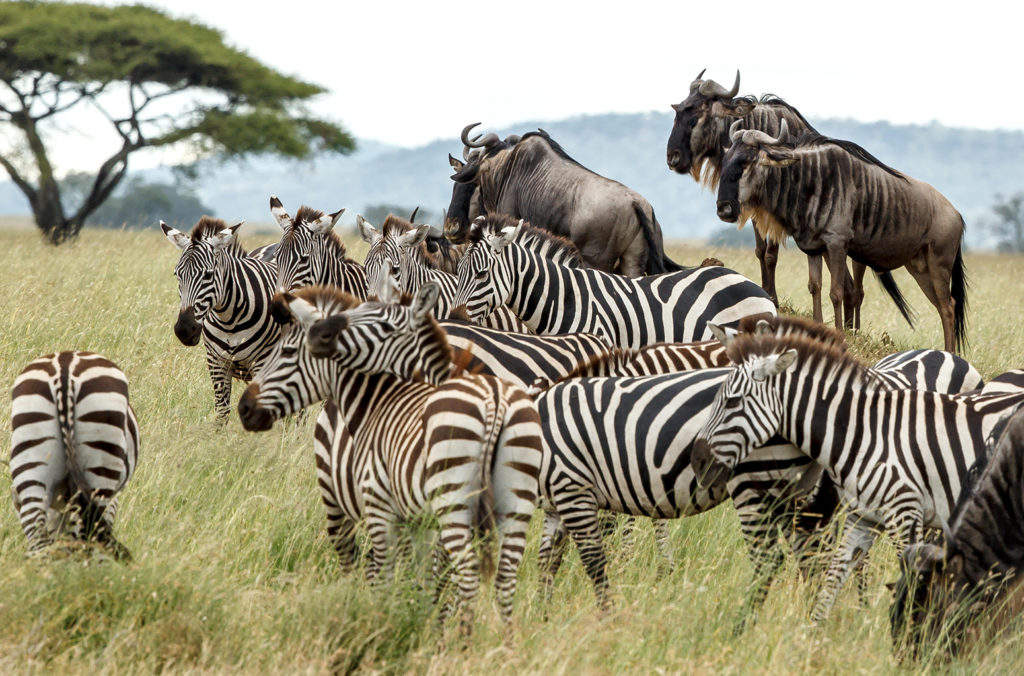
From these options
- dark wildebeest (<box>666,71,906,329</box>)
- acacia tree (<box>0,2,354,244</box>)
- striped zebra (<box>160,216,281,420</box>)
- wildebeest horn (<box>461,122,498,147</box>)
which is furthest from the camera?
acacia tree (<box>0,2,354,244</box>)

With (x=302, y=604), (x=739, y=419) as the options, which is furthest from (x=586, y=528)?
(x=302, y=604)

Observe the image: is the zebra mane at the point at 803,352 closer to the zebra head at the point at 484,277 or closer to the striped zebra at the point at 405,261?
the zebra head at the point at 484,277

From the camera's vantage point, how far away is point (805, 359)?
5379mm

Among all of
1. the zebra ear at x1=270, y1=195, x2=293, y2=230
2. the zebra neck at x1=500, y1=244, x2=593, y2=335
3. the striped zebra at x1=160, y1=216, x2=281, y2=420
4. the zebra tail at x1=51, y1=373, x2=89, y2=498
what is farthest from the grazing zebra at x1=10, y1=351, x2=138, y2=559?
the zebra ear at x1=270, y1=195, x2=293, y2=230

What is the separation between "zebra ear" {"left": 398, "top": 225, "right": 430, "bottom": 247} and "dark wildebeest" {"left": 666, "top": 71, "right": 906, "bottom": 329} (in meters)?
3.69

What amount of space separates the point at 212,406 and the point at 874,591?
16.9ft

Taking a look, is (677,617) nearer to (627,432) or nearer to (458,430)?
(627,432)

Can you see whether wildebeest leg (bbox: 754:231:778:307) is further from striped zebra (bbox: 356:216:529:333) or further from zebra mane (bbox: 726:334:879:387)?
zebra mane (bbox: 726:334:879:387)

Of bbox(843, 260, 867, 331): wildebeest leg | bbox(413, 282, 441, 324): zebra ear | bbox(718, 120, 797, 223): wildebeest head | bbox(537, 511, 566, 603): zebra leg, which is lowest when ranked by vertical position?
bbox(537, 511, 566, 603): zebra leg

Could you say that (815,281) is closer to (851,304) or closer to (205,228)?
(851,304)

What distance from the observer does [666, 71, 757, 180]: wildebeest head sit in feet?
39.2

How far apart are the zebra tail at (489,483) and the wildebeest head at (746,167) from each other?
6.78 m

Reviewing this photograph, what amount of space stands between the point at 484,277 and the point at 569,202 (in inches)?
132

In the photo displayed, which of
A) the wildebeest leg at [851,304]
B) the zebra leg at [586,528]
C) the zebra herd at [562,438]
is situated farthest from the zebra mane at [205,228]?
the wildebeest leg at [851,304]
